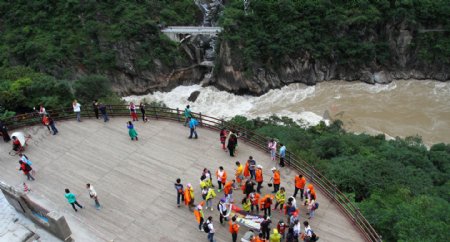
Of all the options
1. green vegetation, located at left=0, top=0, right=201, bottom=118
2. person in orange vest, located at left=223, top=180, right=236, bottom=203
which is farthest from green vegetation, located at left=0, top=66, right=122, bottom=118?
green vegetation, located at left=0, top=0, right=201, bottom=118

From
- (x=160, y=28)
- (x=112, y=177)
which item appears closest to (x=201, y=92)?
(x=160, y=28)

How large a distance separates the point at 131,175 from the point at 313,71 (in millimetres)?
33897

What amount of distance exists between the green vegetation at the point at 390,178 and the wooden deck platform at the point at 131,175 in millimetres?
2157

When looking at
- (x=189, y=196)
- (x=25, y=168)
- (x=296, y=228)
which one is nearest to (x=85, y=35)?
(x=25, y=168)

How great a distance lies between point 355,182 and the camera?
1983 centimetres

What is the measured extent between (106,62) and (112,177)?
32024mm

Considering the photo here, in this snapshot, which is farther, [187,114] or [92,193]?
[187,114]

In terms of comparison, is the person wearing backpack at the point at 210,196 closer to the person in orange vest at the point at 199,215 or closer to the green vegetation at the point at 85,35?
the person in orange vest at the point at 199,215

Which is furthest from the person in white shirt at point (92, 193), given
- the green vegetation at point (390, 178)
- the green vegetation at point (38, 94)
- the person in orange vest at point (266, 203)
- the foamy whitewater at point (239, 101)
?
the foamy whitewater at point (239, 101)

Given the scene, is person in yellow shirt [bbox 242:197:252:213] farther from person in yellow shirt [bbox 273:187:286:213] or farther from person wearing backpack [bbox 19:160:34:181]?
person wearing backpack [bbox 19:160:34:181]

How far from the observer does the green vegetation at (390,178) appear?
1627 centimetres

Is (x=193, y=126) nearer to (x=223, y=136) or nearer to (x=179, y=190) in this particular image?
(x=223, y=136)

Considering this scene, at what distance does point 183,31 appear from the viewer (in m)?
49.8

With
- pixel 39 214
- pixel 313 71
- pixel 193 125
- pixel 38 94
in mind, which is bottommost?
pixel 313 71
